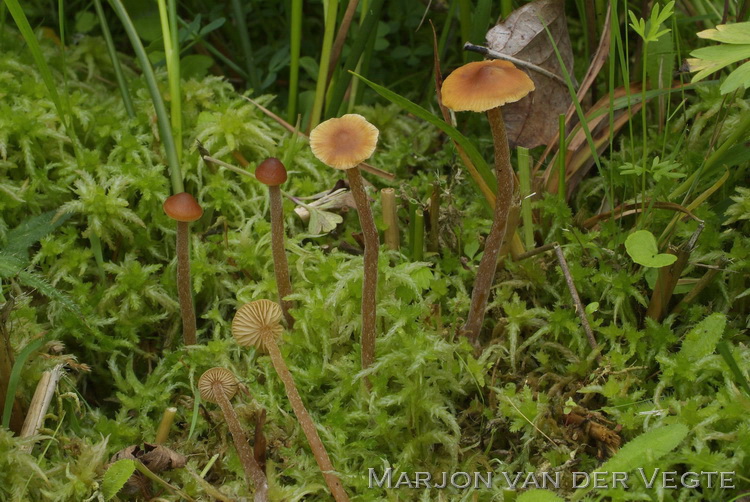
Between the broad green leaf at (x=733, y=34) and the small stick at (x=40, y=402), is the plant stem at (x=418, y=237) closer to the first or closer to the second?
the broad green leaf at (x=733, y=34)

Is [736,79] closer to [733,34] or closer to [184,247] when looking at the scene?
[733,34]

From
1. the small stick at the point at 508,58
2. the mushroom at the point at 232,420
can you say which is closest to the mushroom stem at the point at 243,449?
the mushroom at the point at 232,420

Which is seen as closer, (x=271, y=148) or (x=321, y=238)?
(x=321, y=238)

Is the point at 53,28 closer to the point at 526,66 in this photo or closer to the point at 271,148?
the point at 271,148

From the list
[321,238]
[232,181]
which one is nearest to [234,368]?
[321,238]

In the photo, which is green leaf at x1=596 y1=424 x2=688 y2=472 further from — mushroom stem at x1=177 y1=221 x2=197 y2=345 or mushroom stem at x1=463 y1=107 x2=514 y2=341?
mushroom stem at x1=177 y1=221 x2=197 y2=345
